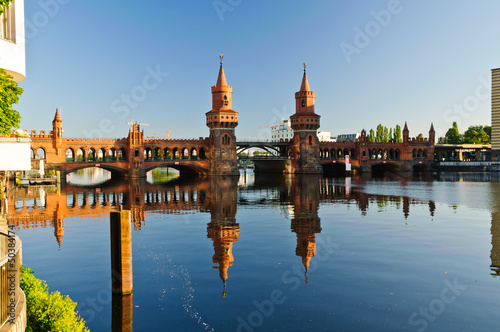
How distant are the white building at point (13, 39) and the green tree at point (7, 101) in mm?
1316

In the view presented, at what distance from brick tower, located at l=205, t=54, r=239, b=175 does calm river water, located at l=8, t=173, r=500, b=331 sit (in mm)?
58869

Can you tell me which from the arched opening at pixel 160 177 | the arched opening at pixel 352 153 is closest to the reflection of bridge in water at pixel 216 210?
the arched opening at pixel 160 177

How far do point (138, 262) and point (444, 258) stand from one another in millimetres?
14894

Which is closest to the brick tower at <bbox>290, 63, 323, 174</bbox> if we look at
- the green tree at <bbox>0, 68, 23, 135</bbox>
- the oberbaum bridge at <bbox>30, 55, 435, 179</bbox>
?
the oberbaum bridge at <bbox>30, 55, 435, 179</bbox>

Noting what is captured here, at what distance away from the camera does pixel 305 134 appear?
102375mm

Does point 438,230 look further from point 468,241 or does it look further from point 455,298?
point 455,298

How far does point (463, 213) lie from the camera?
33781 millimetres

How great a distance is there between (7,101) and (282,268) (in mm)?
12687

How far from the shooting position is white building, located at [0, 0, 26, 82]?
14797 millimetres

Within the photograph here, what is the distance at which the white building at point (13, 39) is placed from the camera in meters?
14.8

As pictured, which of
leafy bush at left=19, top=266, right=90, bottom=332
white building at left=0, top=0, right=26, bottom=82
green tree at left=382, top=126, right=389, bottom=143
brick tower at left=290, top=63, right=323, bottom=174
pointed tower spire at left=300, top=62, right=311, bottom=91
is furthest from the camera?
green tree at left=382, top=126, right=389, bottom=143

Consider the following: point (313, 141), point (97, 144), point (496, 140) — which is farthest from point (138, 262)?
point (496, 140)

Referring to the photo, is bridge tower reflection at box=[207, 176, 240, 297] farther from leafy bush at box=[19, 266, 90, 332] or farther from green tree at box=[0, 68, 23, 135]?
green tree at box=[0, 68, 23, 135]

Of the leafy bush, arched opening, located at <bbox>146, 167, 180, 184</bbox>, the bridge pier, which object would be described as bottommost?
arched opening, located at <bbox>146, 167, 180, 184</bbox>
